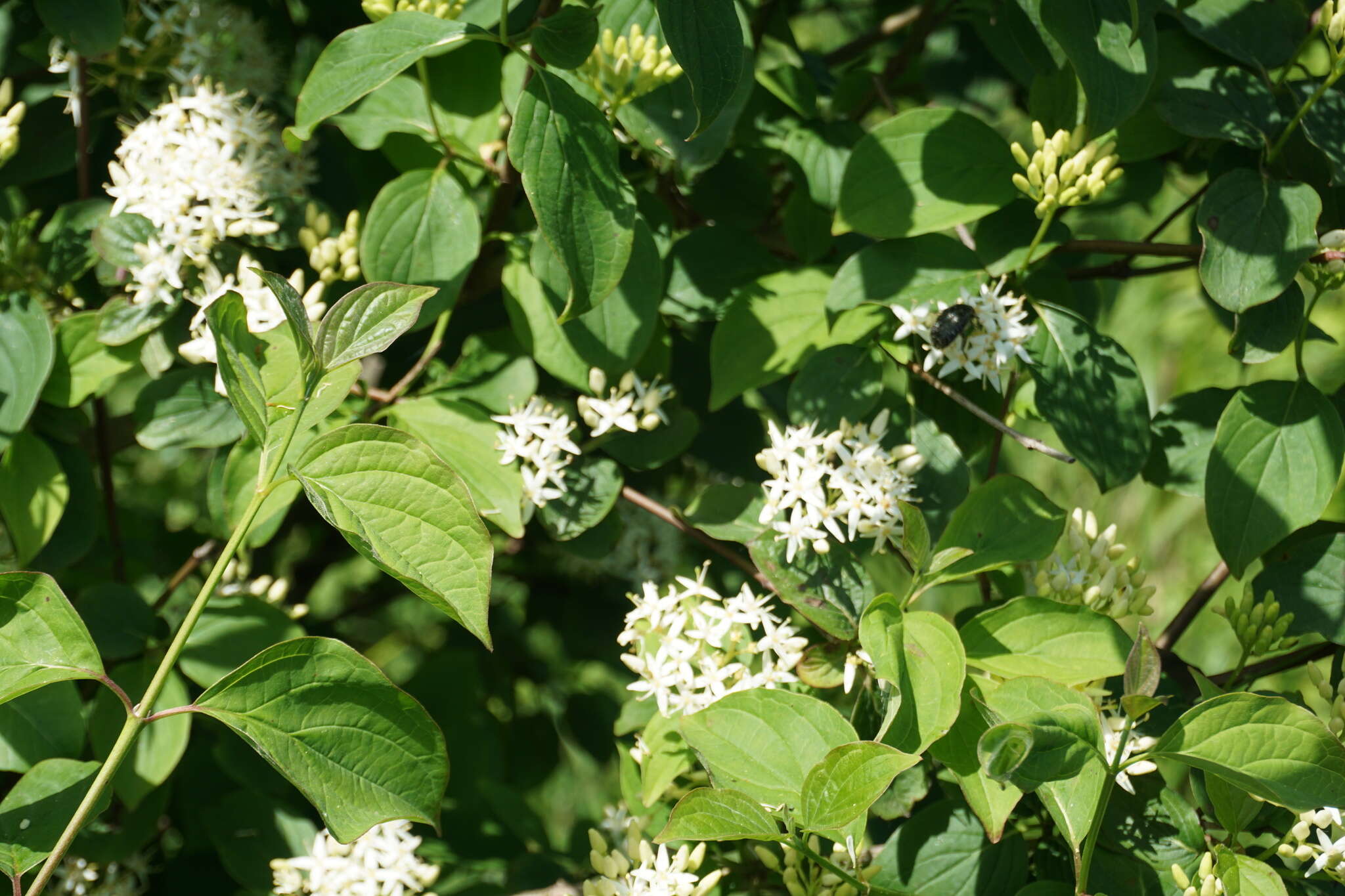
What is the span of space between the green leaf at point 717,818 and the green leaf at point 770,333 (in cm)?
42

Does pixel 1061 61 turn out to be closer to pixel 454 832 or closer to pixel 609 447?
pixel 609 447

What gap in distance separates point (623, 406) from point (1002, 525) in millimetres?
402

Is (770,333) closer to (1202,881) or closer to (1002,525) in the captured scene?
(1002,525)

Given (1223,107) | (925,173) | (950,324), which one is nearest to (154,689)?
(950,324)

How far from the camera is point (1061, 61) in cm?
109

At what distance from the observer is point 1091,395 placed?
108cm

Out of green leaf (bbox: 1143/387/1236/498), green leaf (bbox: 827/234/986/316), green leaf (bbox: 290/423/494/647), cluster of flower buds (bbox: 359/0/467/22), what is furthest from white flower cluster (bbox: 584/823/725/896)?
cluster of flower buds (bbox: 359/0/467/22)

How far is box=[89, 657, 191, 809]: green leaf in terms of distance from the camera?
1108 mm

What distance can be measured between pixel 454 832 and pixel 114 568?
55 centimetres

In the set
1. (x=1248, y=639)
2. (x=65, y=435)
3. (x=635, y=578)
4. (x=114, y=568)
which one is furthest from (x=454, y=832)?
(x=1248, y=639)

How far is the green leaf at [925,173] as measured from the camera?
110cm

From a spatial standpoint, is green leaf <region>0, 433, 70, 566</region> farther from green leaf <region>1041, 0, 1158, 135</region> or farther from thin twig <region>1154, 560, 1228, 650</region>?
thin twig <region>1154, 560, 1228, 650</region>

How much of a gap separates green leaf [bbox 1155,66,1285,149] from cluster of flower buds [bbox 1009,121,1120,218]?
0.30ft

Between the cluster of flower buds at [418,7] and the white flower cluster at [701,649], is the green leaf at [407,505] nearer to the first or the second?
the white flower cluster at [701,649]
